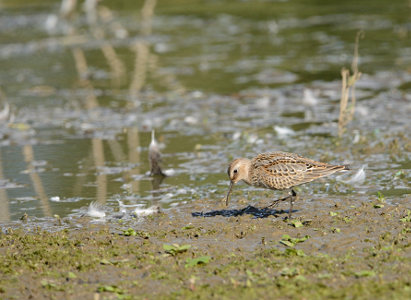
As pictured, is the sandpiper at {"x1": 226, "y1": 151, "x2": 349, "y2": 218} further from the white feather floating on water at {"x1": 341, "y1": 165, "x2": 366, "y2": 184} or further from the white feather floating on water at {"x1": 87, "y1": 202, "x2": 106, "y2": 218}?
the white feather floating on water at {"x1": 87, "y1": 202, "x2": 106, "y2": 218}

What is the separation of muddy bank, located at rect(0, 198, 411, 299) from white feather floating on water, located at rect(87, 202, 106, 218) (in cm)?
23

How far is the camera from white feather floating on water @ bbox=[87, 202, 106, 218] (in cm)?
950

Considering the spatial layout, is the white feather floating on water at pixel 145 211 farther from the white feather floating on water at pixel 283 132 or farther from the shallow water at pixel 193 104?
the white feather floating on water at pixel 283 132

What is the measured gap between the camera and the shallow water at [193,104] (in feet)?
36.0

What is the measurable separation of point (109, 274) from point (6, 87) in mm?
14197

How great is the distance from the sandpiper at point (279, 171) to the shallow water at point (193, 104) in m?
0.55

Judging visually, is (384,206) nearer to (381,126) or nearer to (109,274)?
(109,274)

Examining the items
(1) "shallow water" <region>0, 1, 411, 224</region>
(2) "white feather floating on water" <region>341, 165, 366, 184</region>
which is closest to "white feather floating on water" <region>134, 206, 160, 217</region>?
(1) "shallow water" <region>0, 1, 411, 224</region>

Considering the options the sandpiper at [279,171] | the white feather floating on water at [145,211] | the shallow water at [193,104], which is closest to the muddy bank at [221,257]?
the white feather floating on water at [145,211]

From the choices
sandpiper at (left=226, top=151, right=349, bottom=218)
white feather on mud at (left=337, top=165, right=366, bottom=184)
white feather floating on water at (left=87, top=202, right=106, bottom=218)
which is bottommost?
white feather on mud at (left=337, top=165, right=366, bottom=184)

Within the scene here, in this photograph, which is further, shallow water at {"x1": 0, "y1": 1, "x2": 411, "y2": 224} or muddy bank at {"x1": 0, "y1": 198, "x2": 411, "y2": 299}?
shallow water at {"x1": 0, "y1": 1, "x2": 411, "y2": 224}

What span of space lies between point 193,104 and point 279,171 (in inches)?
327

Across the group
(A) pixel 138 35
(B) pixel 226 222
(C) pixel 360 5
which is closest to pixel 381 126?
(B) pixel 226 222

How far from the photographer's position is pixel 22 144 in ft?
47.4
